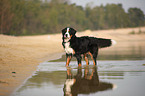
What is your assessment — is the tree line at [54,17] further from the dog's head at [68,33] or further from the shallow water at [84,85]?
the shallow water at [84,85]

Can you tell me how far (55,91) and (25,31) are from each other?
75.2 metres

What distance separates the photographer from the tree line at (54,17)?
225 feet

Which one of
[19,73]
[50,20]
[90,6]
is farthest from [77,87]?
[90,6]

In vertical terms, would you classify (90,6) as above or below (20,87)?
above

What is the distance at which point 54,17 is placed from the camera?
325ft

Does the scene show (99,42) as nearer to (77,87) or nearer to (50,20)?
(77,87)

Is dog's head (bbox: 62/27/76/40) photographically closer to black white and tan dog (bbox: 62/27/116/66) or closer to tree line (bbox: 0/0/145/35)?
black white and tan dog (bbox: 62/27/116/66)

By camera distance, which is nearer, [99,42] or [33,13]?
[99,42]

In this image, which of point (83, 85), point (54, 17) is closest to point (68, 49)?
point (83, 85)

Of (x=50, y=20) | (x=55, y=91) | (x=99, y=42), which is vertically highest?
(x=50, y=20)

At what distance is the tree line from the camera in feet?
225

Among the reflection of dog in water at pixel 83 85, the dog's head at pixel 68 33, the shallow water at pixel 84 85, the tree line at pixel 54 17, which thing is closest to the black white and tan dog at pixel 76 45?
the dog's head at pixel 68 33

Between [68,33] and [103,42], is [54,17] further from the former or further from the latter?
[68,33]

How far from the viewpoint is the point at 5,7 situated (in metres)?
62.4
